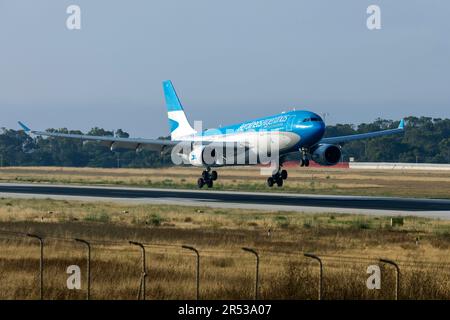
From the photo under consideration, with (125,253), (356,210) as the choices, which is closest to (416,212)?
(356,210)

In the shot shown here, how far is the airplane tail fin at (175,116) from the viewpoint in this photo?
298 ft

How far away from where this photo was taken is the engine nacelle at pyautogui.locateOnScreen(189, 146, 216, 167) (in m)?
75.2

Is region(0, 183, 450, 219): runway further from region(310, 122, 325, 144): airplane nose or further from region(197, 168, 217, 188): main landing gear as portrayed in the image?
region(310, 122, 325, 144): airplane nose

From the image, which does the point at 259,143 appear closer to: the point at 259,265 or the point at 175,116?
the point at 175,116

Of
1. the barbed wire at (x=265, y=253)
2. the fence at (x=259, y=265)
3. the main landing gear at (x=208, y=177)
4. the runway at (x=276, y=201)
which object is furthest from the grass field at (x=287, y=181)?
the fence at (x=259, y=265)

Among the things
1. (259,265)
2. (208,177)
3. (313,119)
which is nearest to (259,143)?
(313,119)

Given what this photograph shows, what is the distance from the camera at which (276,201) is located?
65.8 meters

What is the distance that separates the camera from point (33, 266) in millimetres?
30000

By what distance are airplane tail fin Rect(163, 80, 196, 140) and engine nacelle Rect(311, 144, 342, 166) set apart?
62.5 ft

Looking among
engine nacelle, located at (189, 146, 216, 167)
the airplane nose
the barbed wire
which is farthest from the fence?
engine nacelle, located at (189, 146, 216, 167)

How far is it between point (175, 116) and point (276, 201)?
2953cm

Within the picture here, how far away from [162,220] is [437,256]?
17512 millimetres

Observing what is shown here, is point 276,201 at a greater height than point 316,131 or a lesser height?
lesser
